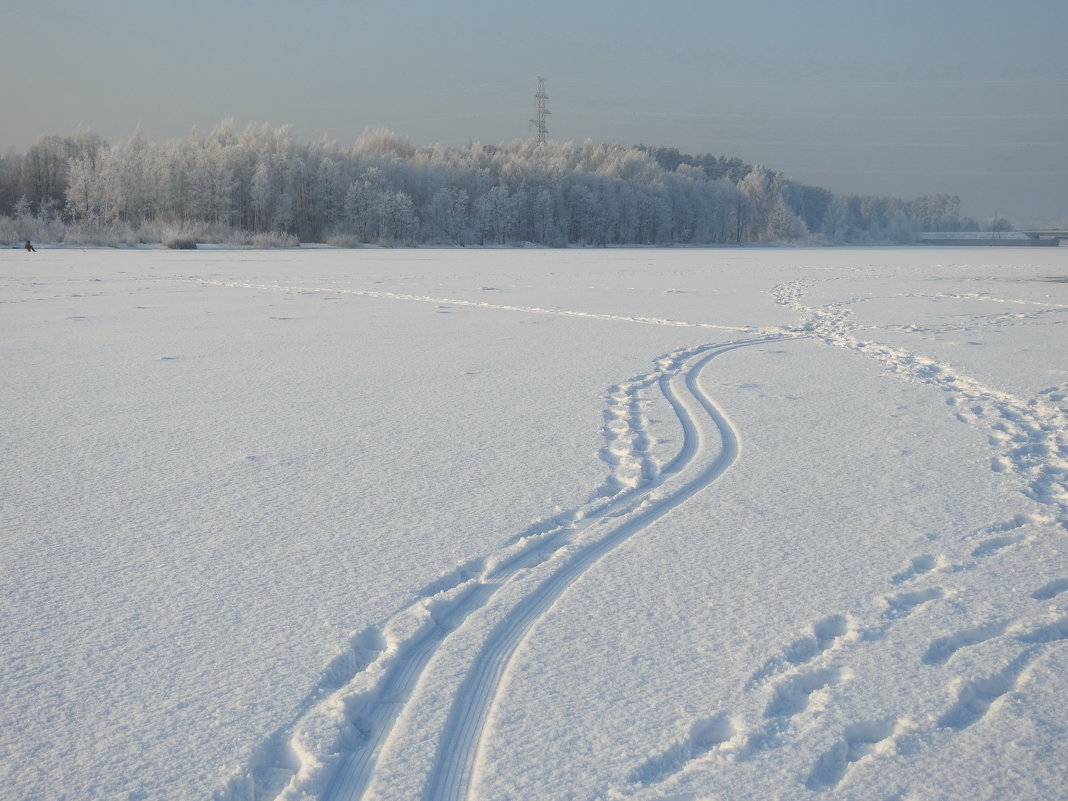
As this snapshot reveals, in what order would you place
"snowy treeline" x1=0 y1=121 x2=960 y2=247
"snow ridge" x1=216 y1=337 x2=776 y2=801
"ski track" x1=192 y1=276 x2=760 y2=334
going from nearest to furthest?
1. "snow ridge" x1=216 y1=337 x2=776 y2=801
2. "ski track" x1=192 y1=276 x2=760 y2=334
3. "snowy treeline" x1=0 y1=121 x2=960 y2=247

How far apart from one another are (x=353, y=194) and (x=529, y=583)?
5384cm

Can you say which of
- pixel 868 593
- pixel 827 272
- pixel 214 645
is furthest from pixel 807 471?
pixel 827 272

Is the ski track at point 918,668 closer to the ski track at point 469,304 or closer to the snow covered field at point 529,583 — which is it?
the snow covered field at point 529,583

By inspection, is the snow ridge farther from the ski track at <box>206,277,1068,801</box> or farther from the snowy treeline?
the snowy treeline

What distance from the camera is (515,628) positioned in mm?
2635

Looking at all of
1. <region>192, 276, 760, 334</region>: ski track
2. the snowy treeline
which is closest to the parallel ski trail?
<region>192, 276, 760, 334</region>: ski track

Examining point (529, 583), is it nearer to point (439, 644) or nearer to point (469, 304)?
point (439, 644)

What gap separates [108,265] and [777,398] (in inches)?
740

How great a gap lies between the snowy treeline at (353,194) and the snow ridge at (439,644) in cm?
3217

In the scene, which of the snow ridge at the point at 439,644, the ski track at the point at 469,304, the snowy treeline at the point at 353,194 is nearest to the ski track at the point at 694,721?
the snow ridge at the point at 439,644

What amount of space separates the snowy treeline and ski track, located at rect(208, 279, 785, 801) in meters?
32.1

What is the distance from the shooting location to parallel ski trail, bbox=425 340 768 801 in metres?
1.96

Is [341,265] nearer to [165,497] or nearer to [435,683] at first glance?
[165,497]

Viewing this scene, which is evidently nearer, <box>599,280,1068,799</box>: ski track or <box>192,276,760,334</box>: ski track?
<box>599,280,1068,799</box>: ski track
